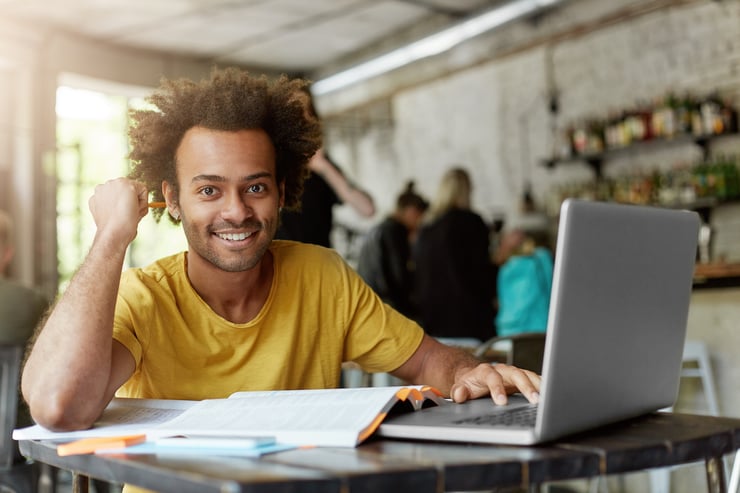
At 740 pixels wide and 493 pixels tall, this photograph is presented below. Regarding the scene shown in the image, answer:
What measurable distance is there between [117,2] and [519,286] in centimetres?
465

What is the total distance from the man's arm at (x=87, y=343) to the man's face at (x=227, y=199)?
16cm

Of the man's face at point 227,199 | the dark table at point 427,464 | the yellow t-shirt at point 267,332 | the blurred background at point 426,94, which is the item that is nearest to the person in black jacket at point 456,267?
the blurred background at point 426,94

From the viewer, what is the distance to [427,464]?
82 cm

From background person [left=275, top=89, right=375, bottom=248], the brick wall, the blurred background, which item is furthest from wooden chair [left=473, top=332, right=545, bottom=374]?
the brick wall

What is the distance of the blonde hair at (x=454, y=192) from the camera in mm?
4754

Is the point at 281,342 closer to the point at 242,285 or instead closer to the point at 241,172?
the point at 242,285

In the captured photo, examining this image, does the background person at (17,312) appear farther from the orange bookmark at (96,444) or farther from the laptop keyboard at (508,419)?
the laptop keyboard at (508,419)

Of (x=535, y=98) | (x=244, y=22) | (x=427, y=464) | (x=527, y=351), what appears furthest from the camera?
(x=244, y=22)

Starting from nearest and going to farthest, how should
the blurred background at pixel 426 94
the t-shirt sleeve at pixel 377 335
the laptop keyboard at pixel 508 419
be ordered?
the laptop keyboard at pixel 508 419, the t-shirt sleeve at pixel 377 335, the blurred background at pixel 426 94

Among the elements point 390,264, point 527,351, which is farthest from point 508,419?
point 390,264

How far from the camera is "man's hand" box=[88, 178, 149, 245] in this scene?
145 cm

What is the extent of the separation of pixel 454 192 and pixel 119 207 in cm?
345

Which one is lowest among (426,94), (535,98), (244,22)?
(535,98)

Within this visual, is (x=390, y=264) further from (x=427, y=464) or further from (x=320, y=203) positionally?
(x=427, y=464)
